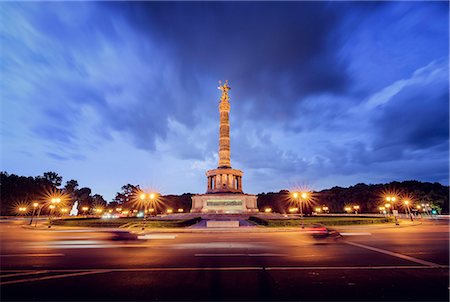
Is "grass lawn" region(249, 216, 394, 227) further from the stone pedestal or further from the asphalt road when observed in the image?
the asphalt road

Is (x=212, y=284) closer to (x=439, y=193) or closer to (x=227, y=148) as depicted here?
(x=227, y=148)

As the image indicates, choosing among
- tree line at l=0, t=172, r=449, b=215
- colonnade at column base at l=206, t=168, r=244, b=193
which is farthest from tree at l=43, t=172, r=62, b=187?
colonnade at column base at l=206, t=168, r=244, b=193

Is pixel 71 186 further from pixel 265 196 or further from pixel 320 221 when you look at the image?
pixel 320 221

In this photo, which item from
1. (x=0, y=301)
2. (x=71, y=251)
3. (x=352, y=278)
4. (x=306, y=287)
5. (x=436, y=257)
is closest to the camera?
(x=0, y=301)

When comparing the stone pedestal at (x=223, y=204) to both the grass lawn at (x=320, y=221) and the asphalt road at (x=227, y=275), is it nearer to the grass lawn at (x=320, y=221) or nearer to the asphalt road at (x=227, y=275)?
the grass lawn at (x=320, y=221)

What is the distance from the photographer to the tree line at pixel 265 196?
73.9 meters

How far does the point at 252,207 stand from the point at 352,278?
40410 millimetres

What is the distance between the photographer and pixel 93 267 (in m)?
9.34

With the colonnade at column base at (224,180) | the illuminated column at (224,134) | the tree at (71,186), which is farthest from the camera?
the tree at (71,186)

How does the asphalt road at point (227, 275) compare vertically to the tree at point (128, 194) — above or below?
below

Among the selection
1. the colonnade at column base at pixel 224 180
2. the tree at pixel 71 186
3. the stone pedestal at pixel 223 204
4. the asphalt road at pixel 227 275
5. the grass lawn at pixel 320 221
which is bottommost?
the asphalt road at pixel 227 275

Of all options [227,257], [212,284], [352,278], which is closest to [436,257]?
[352,278]

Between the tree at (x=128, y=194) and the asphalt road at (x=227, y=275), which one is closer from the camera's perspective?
the asphalt road at (x=227, y=275)

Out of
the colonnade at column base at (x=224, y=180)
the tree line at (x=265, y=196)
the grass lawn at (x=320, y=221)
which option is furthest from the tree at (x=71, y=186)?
the grass lawn at (x=320, y=221)
